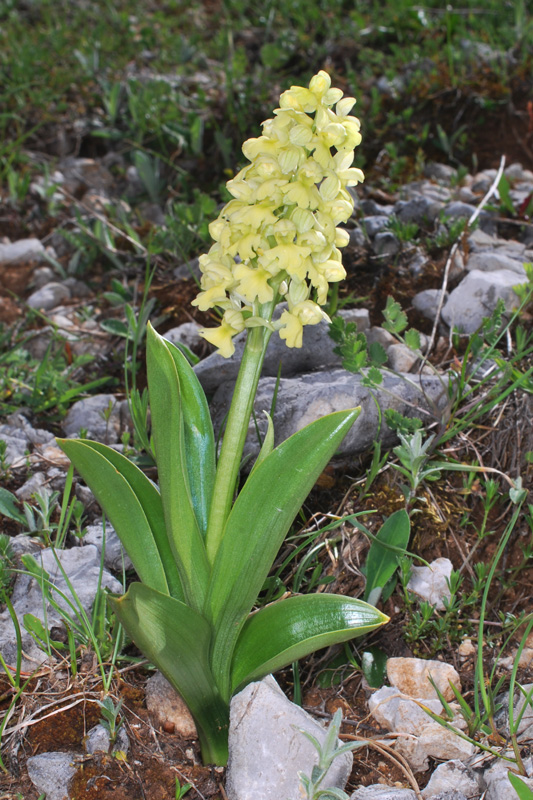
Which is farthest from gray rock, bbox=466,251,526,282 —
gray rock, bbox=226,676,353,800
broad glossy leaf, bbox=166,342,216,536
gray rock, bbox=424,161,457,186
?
gray rock, bbox=226,676,353,800

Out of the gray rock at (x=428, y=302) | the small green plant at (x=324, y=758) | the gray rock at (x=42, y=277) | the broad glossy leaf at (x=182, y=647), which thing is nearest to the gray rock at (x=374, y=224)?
the gray rock at (x=428, y=302)

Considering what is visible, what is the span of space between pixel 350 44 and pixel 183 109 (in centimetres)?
128

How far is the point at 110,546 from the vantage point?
2.19m

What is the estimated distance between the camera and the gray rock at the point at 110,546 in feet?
7.09

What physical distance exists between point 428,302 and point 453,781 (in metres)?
1.83

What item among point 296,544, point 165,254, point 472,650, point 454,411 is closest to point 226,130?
point 165,254

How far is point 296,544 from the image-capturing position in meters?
2.19

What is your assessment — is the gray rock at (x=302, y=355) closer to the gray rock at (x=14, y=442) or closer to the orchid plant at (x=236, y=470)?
the gray rock at (x=14, y=442)

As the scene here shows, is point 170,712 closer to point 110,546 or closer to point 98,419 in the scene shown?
point 110,546

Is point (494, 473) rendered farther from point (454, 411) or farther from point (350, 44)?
point (350, 44)

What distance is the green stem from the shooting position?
5.49 ft

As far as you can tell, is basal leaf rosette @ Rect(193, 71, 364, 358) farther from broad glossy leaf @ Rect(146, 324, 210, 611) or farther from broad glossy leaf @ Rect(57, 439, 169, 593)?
broad glossy leaf @ Rect(57, 439, 169, 593)

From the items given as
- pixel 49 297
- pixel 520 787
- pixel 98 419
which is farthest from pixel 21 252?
pixel 520 787

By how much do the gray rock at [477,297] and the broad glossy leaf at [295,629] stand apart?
1.44m
